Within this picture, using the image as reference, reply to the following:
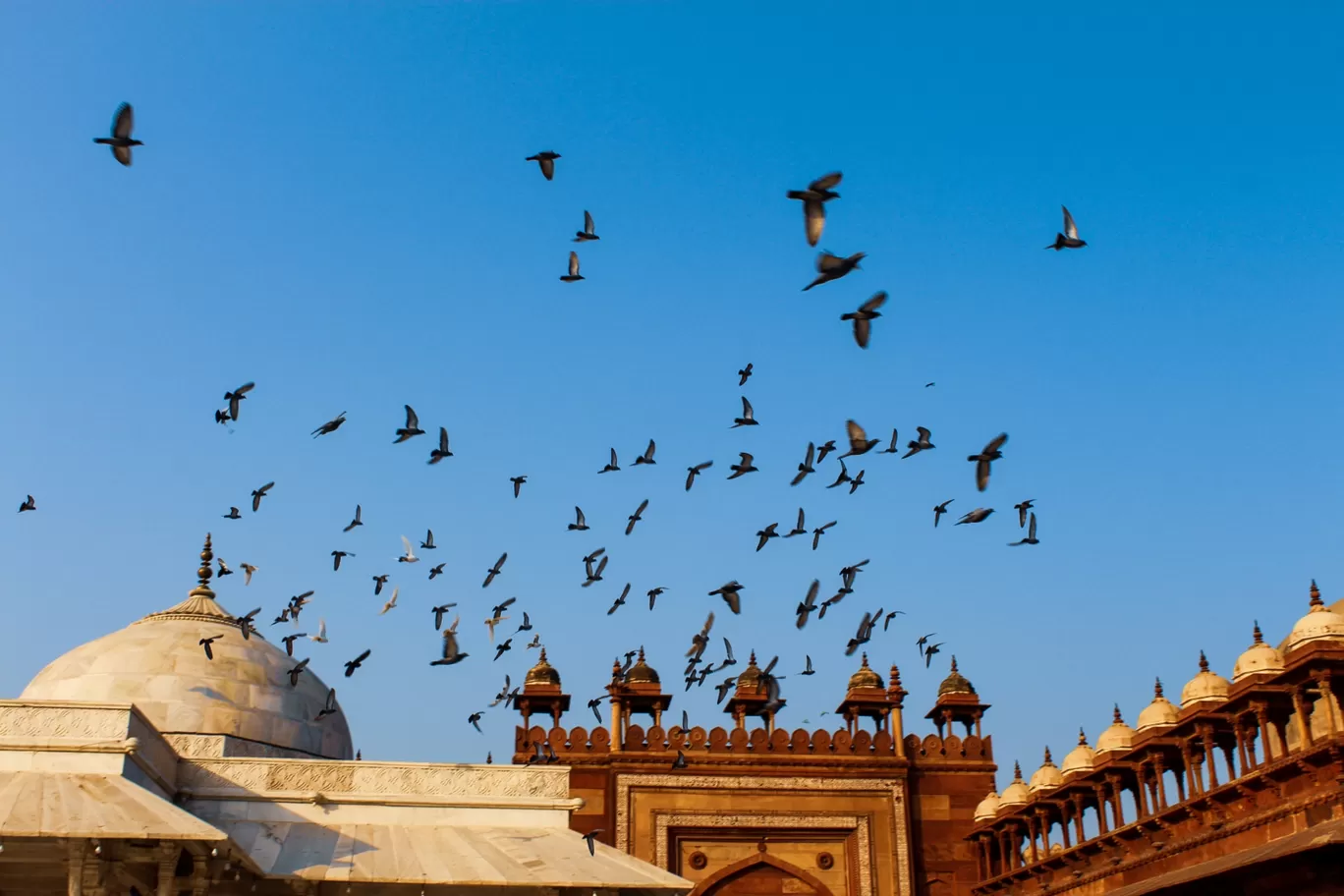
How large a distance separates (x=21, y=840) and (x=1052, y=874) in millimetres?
15468

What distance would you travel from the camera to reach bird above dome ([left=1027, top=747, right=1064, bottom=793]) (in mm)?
23969

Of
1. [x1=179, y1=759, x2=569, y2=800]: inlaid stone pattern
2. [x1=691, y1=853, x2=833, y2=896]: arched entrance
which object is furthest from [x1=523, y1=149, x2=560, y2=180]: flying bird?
[x1=691, y1=853, x2=833, y2=896]: arched entrance

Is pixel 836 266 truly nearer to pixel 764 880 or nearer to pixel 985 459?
pixel 985 459

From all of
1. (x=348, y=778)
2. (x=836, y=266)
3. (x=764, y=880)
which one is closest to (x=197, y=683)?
(x=348, y=778)

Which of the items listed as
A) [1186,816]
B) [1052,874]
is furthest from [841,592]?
[1052,874]

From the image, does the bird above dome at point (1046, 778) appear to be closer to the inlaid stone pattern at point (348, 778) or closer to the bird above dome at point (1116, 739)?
the bird above dome at point (1116, 739)

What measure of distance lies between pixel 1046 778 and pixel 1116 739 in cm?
265

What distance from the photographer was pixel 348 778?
1970 centimetres

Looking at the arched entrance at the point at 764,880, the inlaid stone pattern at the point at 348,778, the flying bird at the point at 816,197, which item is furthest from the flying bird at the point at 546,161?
the arched entrance at the point at 764,880

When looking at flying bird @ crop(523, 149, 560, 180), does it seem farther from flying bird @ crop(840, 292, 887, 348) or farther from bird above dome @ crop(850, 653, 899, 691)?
bird above dome @ crop(850, 653, 899, 691)

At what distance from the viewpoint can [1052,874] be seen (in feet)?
76.0

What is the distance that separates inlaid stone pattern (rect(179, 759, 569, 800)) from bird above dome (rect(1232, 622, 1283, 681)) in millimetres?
9548

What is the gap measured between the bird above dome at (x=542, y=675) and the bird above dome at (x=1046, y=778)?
348 inches

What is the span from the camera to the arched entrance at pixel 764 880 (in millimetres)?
25594
